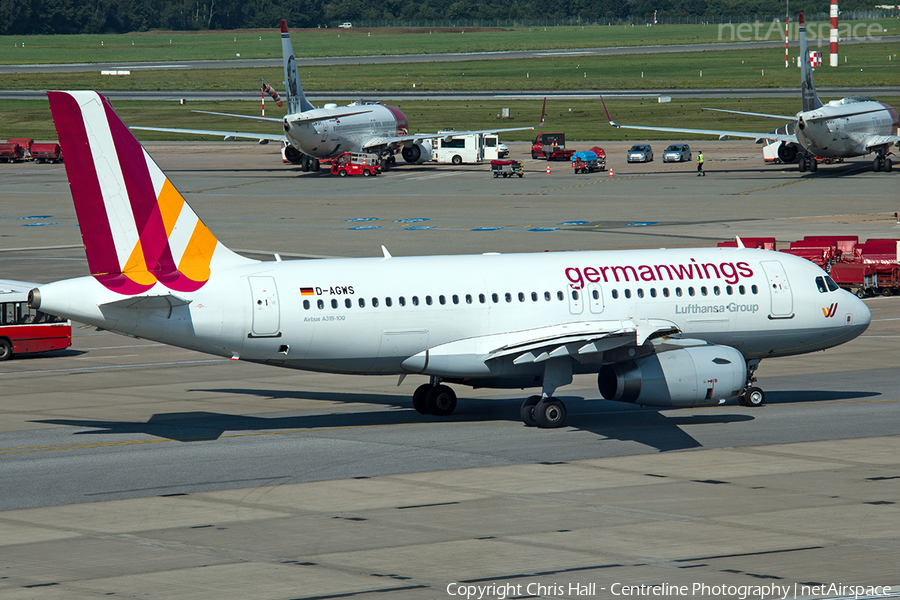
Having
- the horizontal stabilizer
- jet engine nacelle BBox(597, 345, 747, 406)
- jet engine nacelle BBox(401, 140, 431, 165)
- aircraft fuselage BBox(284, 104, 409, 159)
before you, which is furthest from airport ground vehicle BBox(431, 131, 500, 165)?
the horizontal stabilizer

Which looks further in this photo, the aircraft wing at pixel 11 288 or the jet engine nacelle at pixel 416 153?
the jet engine nacelle at pixel 416 153

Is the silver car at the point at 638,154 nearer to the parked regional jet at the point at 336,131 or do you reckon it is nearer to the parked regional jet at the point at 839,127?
the parked regional jet at the point at 336,131

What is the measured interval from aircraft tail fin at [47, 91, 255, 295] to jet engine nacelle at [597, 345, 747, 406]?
11.5 m

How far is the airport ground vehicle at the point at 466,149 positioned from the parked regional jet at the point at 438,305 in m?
93.4

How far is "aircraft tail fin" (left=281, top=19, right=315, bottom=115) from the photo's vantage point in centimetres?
10550

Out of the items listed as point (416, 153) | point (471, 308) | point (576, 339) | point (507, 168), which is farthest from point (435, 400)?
point (416, 153)

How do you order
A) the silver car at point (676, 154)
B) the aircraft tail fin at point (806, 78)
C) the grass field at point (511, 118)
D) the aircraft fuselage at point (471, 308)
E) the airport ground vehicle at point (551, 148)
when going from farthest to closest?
the grass field at point (511, 118) → the airport ground vehicle at point (551, 148) → the silver car at point (676, 154) → the aircraft tail fin at point (806, 78) → the aircraft fuselage at point (471, 308)

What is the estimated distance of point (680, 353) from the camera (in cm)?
3206

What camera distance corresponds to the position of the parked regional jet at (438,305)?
30000mm

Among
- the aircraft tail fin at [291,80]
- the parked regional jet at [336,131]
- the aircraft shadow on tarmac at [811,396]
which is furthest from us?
the parked regional jet at [336,131]

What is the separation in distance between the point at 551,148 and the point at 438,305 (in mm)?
96770

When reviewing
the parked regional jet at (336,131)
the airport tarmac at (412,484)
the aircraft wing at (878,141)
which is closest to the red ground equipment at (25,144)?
the parked regional jet at (336,131)

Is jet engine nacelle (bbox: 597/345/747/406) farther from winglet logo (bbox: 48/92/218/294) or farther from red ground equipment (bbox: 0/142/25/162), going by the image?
red ground equipment (bbox: 0/142/25/162)

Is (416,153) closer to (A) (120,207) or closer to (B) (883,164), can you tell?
(B) (883,164)
